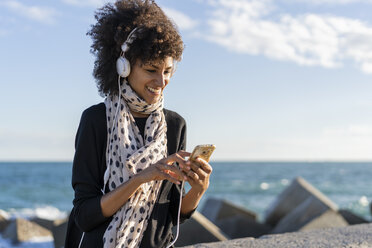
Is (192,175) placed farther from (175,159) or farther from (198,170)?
(175,159)

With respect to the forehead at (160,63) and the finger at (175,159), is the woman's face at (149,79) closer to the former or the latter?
the forehead at (160,63)

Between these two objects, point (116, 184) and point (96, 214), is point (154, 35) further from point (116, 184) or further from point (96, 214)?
point (96, 214)

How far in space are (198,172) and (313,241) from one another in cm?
131

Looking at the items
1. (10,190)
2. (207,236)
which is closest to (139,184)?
(207,236)

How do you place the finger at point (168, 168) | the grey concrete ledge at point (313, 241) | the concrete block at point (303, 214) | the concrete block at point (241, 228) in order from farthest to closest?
1. the concrete block at point (241, 228)
2. the concrete block at point (303, 214)
3. the grey concrete ledge at point (313, 241)
4. the finger at point (168, 168)

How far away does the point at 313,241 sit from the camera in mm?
2965

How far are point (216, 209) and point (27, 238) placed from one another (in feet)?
15.1

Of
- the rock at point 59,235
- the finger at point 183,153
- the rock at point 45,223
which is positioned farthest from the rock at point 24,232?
the finger at point 183,153

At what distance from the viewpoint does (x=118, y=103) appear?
211 centimetres

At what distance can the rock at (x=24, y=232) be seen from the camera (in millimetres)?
6730

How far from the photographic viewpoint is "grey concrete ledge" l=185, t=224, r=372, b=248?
9.43ft

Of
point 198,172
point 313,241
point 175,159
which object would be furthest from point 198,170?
point 313,241

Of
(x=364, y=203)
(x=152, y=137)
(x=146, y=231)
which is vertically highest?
(x=152, y=137)

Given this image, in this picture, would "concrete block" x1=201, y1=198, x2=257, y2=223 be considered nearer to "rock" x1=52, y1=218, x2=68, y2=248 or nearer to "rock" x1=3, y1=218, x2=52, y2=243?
"rock" x1=3, y1=218, x2=52, y2=243
